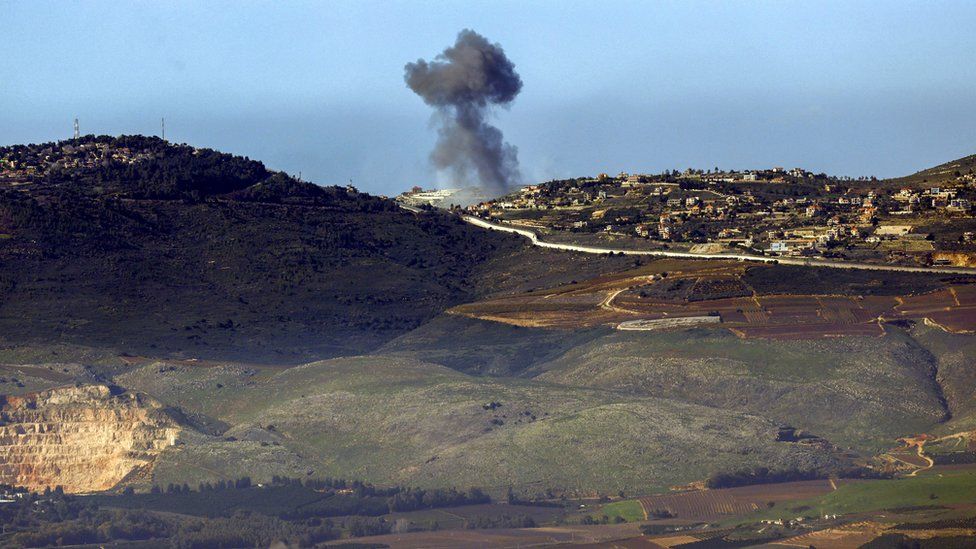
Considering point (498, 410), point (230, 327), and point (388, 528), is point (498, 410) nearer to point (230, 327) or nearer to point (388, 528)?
point (388, 528)

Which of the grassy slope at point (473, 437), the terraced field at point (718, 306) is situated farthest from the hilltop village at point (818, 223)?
the grassy slope at point (473, 437)

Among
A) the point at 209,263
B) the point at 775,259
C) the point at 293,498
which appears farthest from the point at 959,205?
the point at 293,498

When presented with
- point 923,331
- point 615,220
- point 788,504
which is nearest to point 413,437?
point 788,504

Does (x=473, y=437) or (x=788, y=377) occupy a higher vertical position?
(x=788, y=377)

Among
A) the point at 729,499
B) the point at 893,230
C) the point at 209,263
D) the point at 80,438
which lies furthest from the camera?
the point at 209,263

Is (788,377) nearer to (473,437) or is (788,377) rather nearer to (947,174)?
(473,437)

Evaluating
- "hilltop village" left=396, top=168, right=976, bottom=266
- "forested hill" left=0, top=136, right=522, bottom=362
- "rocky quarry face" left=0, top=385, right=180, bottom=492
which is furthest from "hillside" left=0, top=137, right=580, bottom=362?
"rocky quarry face" left=0, top=385, right=180, bottom=492

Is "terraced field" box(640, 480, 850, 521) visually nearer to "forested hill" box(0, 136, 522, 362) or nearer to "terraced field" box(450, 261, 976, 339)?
"terraced field" box(450, 261, 976, 339)
